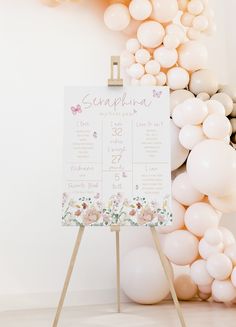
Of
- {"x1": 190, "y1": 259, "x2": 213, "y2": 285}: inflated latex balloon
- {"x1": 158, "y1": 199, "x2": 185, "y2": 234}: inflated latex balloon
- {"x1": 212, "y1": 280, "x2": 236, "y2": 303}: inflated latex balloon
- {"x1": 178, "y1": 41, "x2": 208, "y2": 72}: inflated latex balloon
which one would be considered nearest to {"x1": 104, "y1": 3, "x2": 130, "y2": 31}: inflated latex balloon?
{"x1": 178, "y1": 41, "x2": 208, "y2": 72}: inflated latex balloon

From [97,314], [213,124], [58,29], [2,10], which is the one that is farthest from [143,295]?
[2,10]

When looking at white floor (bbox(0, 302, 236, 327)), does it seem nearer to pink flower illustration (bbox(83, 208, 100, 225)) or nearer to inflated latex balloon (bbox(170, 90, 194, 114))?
pink flower illustration (bbox(83, 208, 100, 225))

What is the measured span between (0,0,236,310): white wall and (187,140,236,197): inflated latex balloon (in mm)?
708

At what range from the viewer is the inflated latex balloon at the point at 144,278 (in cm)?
238

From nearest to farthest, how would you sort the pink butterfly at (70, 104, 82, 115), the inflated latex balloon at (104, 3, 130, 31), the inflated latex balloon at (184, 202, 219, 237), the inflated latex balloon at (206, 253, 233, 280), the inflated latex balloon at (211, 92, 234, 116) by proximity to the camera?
the pink butterfly at (70, 104, 82, 115)
the inflated latex balloon at (206, 253, 233, 280)
the inflated latex balloon at (184, 202, 219, 237)
the inflated latex balloon at (211, 92, 234, 116)
the inflated latex balloon at (104, 3, 130, 31)

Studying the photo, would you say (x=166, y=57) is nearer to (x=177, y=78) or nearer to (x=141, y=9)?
(x=177, y=78)

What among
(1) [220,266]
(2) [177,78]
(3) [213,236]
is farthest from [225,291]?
(2) [177,78]

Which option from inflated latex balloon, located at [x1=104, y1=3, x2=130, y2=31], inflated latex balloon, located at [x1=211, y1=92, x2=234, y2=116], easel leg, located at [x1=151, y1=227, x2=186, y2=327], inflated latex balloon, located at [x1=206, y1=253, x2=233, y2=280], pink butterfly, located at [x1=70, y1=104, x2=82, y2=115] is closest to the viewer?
easel leg, located at [x1=151, y1=227, x2=186, y2=327]

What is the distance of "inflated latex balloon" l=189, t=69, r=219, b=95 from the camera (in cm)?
252

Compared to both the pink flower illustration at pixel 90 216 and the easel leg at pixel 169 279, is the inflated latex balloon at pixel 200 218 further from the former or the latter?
the pink flower illustration at pixel 90 216

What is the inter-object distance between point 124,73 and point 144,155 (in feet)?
3.15

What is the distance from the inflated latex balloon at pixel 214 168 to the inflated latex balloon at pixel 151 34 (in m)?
0.69

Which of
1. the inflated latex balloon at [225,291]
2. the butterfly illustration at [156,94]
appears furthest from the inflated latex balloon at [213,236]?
the butterfly illustration at [156,94]

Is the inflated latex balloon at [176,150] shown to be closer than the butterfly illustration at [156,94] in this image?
No
